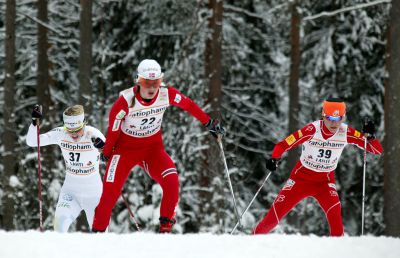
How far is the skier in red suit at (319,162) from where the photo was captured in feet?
26.1

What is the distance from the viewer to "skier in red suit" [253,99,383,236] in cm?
796

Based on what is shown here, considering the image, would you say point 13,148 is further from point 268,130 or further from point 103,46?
point 268,130

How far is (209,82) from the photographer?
1580 centimetres

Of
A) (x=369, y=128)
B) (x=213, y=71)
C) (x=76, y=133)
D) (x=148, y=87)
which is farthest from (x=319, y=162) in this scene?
(x=213, y=71)

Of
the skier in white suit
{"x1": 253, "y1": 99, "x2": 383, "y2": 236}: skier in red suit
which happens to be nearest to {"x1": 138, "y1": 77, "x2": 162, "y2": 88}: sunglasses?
the skier in white suit

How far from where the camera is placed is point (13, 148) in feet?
46.8

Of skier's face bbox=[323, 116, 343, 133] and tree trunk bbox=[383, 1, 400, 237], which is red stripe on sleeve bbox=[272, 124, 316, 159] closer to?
skier's face bbox=[323, 116, 343, 133]

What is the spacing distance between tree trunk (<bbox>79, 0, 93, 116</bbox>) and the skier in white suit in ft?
18.3

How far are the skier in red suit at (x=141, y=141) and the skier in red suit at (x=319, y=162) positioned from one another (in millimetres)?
1292

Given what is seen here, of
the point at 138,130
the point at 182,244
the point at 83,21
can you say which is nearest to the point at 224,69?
the point at 83,21

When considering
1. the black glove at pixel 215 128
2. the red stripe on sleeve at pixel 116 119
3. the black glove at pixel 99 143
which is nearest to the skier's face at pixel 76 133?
the black glove at pixel 99 143

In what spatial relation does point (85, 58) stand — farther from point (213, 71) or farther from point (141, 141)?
point (141, 141)

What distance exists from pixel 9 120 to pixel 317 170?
8113mm

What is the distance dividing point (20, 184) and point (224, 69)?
20.7 ft
